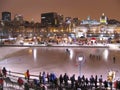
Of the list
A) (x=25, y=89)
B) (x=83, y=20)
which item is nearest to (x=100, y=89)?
(x=25, y=89)

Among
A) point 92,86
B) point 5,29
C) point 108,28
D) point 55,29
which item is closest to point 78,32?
point 55,29

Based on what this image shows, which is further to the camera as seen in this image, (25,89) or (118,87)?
(118,87)

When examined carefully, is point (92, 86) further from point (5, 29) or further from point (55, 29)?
point (55, 29)

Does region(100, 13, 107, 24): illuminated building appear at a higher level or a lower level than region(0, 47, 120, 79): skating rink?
higher

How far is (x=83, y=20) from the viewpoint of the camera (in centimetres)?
17525

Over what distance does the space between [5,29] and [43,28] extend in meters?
25.0

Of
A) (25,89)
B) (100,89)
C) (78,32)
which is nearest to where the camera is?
(25,89)

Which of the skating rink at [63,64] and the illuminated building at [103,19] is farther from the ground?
the illuminated building at [103,19]

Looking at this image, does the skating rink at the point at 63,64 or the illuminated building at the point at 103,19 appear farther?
the illuminated building at the point at 103,19

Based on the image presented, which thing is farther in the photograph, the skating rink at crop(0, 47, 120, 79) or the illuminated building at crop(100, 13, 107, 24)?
the illuminated building at crop(100, 13, 107, 24)

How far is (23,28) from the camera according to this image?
13638cm

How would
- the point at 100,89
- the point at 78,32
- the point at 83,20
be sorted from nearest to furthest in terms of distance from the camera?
the point at 100,89 < the point at 78,32 < the point at 83,20

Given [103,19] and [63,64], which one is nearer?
[63,64]

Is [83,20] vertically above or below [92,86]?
above
